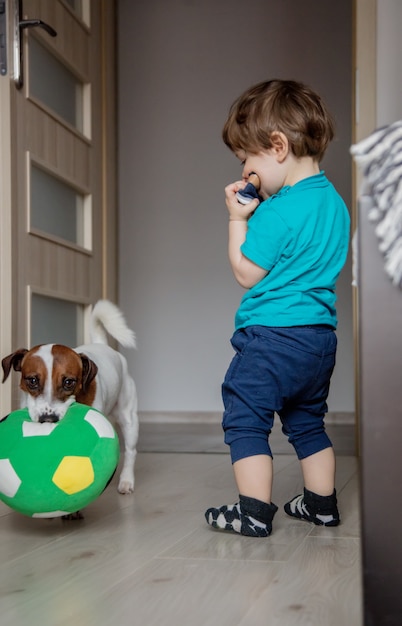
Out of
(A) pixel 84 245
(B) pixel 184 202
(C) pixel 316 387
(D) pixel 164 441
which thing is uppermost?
(B) pixel 184 202

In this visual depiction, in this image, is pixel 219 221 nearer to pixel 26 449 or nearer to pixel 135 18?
pixel 135 18

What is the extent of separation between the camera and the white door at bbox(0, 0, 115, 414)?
2311mm

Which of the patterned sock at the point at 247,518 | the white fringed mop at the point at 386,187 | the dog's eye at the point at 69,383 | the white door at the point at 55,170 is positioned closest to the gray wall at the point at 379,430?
the white fringed mop at the point at 386,187

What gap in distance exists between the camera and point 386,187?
794 mm

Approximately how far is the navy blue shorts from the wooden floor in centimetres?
20

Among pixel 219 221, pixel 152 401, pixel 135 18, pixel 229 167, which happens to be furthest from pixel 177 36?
pixel 152 401

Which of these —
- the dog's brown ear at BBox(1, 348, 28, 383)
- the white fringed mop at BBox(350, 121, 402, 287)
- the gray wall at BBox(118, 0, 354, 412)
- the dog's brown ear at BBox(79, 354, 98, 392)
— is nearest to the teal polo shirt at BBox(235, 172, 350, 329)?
the dog's brown ear at BBox(79, 354, 98, 392)

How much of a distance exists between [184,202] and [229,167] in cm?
29

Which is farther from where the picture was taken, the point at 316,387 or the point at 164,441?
the point at 164,441

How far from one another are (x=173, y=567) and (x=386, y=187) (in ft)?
2.46

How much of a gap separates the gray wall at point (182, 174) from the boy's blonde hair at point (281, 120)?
7.47ft

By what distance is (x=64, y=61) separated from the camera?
2777mm

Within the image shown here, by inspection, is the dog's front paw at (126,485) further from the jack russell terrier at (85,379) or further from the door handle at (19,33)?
the door handle at (19,33)

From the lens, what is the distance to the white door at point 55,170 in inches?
91.0
